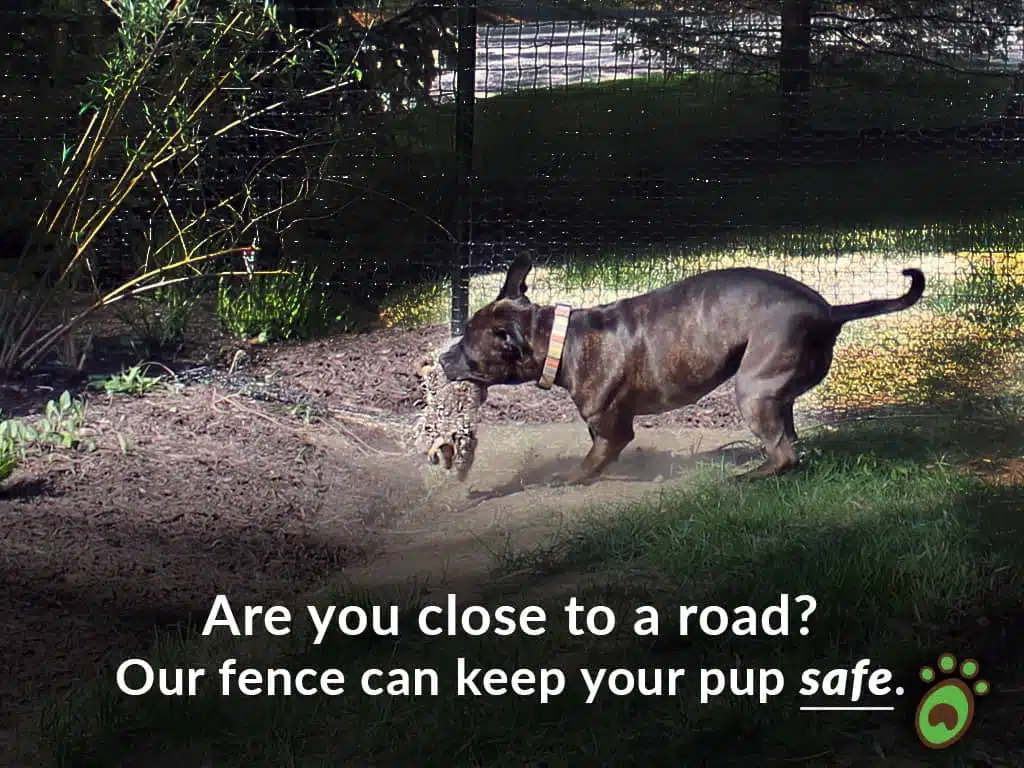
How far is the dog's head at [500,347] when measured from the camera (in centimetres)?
592

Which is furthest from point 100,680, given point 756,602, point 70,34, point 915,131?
point 915,131

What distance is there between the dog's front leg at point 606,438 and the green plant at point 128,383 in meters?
2.29

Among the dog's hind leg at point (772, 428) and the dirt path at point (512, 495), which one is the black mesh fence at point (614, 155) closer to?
the dirt path at point (512, 495)

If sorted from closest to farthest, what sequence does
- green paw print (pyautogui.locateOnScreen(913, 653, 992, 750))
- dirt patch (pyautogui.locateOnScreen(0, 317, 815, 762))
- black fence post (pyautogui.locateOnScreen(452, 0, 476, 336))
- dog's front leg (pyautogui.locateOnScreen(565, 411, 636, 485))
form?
green paw print (pyautogui.locateOnScreen(913, 653, 992, 750)) < dirt patch (pyautogui.locateOnScreen(0, 317, 815, 762)) < dog's front leg (pyautogui.locateOnScreen(565, 411, 636, 485)) < black fence post (pyautogui.locateOnScreen(452, 0, 476, 336))

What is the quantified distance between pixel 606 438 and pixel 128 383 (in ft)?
8.04

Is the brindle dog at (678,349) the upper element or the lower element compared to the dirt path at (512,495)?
upper

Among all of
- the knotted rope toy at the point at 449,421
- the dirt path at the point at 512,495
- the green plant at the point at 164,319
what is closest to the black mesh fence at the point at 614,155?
the green plant at the point at 164,319

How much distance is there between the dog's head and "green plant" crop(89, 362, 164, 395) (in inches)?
68.1

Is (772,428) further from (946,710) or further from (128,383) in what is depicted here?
(128,383)

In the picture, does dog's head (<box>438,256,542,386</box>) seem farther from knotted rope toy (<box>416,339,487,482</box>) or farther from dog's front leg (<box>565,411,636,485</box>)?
dog's front leg (<box>565,411,636,485</box>)

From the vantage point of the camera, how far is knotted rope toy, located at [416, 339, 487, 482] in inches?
247

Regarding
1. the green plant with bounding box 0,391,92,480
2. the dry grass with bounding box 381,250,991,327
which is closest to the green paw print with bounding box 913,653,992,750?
the green plant with bounding box 0,391,92,480

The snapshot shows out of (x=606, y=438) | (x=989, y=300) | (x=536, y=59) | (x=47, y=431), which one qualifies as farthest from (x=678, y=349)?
(x=989, y=300)

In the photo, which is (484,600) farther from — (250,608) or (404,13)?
(404,13)
